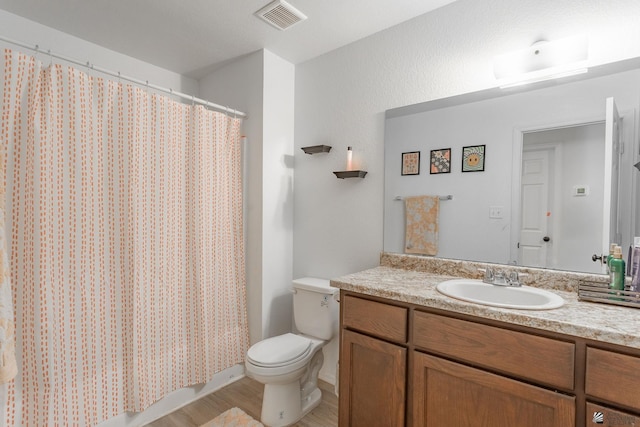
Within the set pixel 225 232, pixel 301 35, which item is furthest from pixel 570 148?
pixel 225 232

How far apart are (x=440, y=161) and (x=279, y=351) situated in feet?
4.89

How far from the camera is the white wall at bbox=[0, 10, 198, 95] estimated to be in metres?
1.93

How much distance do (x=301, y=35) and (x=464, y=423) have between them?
2348 millimetres

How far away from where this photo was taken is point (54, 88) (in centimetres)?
160

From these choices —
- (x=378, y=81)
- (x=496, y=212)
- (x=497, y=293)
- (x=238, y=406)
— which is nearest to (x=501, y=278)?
(x=497, y=293)

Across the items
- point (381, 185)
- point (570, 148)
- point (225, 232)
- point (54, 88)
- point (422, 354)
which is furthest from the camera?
point (225, 232)

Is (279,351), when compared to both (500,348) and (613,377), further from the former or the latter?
(613,377)

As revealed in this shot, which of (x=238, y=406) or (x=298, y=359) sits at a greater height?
(x=298, y=359)

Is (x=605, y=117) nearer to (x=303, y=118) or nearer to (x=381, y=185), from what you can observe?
(x=381, y=185)

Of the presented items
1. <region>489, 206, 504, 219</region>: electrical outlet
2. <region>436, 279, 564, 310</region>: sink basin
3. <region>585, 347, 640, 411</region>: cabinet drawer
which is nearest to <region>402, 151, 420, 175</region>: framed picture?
<region>489, 206, 504, 219</region>: electrical outlet

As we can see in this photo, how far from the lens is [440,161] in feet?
6.07

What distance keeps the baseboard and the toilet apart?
1.48ft

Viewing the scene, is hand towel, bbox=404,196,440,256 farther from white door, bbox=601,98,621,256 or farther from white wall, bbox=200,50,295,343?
white wall, bbox=200,50,295,343

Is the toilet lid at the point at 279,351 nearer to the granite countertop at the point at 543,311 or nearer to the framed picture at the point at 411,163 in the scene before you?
the granite countertop at the point at 543,311
